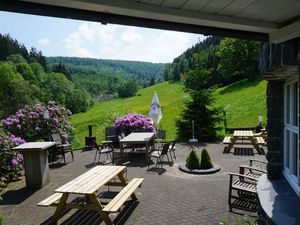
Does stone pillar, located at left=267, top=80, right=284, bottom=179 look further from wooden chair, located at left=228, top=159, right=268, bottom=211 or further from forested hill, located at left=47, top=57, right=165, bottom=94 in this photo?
forested hill, located at left=47, top=57, right=165, bottom=94

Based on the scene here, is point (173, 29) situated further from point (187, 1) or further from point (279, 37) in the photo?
point (279, 37)

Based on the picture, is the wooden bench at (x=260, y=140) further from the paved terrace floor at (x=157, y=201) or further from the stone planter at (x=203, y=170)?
the stone planter at (x=203, y=170)

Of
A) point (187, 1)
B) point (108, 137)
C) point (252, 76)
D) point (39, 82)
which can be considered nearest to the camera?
point (187, 1)

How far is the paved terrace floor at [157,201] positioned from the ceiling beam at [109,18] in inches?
148

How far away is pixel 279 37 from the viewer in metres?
2.65

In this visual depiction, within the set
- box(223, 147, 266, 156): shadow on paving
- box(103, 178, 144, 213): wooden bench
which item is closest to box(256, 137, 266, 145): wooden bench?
box(223, 147, 266, 156): shadow on paving

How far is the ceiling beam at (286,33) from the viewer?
7.91 ft

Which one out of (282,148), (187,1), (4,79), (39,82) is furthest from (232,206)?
(39,82)

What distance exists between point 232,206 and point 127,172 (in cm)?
397

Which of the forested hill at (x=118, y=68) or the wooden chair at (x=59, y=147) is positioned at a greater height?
the forested hill at (x=118, y=68)

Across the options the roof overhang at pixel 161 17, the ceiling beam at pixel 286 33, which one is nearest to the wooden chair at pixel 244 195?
the ceiling beam at pixel 286 33

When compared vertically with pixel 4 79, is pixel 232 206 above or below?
below

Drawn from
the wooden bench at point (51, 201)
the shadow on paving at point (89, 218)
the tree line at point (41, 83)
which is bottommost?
the shadow on paving at point (89, 218)

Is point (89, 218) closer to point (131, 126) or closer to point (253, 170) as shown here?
point (253, 170)
